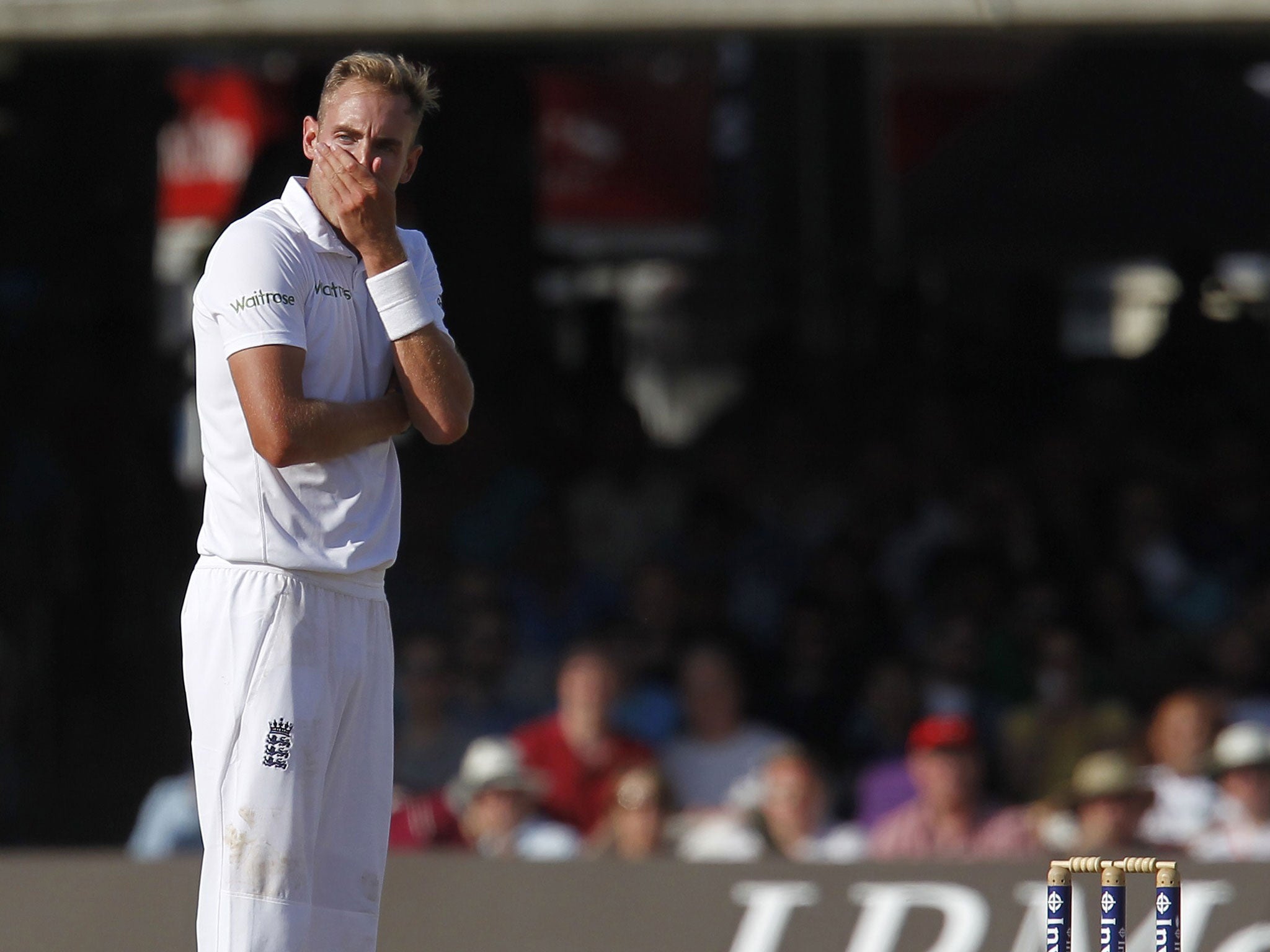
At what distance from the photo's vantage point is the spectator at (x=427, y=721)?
25.5 feet

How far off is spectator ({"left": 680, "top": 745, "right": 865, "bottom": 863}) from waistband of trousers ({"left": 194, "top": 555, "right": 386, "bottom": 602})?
3722 mm

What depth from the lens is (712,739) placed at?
25.3ft

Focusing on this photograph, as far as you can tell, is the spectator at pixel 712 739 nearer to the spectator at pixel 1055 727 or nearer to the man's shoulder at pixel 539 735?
the man's shoulder at pixel 539 735

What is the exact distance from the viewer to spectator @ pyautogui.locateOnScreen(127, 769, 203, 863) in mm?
7168

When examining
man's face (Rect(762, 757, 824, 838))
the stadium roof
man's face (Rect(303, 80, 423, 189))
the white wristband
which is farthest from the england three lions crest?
the stadium roof

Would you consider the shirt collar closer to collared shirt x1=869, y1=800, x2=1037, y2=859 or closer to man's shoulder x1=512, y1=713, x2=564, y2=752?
collared shirt x1=869, y1=800, x2=1037, y2=859

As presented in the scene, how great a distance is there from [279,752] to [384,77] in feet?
3.97

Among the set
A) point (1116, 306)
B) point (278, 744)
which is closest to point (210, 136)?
point (1116, 306)

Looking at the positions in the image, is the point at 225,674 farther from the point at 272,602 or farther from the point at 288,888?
the point at 288,888

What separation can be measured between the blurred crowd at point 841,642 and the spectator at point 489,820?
0.03ft

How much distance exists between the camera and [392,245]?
3383mm

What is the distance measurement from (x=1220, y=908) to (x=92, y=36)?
5.11 meters

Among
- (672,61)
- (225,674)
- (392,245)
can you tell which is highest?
(672,61)

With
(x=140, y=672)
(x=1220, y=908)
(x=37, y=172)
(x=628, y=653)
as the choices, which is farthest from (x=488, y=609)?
(x=37, y=172)
